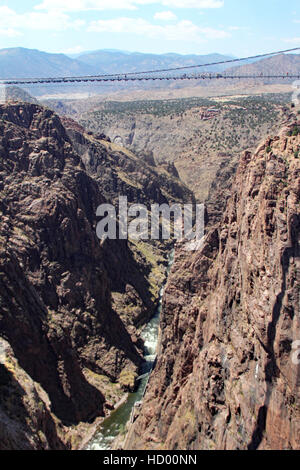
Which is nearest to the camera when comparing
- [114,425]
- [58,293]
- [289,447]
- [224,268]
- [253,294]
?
[289,447]

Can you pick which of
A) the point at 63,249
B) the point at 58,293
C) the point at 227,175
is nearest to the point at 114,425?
the point at 58,293

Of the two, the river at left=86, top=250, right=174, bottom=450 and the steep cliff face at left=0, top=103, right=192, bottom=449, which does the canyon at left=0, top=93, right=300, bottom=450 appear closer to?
the steep cliff face at left=0, top=103, right=192, bottom=449

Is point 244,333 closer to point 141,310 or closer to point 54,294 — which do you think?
point 54,294

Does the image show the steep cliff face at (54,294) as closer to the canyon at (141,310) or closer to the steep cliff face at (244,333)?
the canyon at (141,310)
